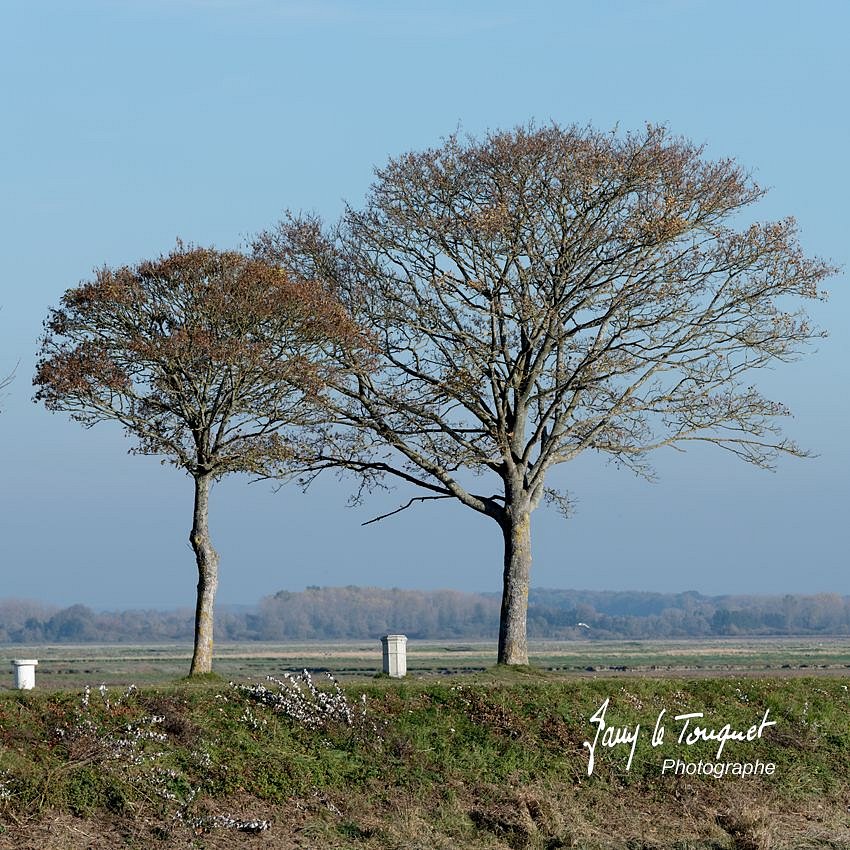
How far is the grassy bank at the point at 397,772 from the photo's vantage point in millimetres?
22484

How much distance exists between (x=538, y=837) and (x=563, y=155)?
2135 cm

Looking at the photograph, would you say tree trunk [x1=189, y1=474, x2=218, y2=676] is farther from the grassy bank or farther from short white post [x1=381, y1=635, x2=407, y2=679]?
the grassy bank

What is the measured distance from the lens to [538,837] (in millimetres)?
23297

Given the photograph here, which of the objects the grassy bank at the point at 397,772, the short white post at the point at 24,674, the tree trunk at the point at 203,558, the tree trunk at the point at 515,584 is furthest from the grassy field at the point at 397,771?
the tree trunk at the point at 515,584

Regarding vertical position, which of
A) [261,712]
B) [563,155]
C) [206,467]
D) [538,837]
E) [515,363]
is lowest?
[538,837]

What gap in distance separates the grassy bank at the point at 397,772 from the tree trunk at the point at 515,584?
869cm

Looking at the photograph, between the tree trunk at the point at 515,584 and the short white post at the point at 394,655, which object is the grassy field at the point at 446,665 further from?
the tree trunk at the point at 515,584

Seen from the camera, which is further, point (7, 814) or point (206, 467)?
point (206, 467)

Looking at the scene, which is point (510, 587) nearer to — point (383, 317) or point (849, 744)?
point (383, 317)

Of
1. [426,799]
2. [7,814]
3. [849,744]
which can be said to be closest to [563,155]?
[849,744]

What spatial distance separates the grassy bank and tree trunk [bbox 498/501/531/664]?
869 centimetres

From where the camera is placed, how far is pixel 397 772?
82.0 ft

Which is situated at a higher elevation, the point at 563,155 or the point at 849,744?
the point at 563,155

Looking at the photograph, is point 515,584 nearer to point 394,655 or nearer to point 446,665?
point 394,655
